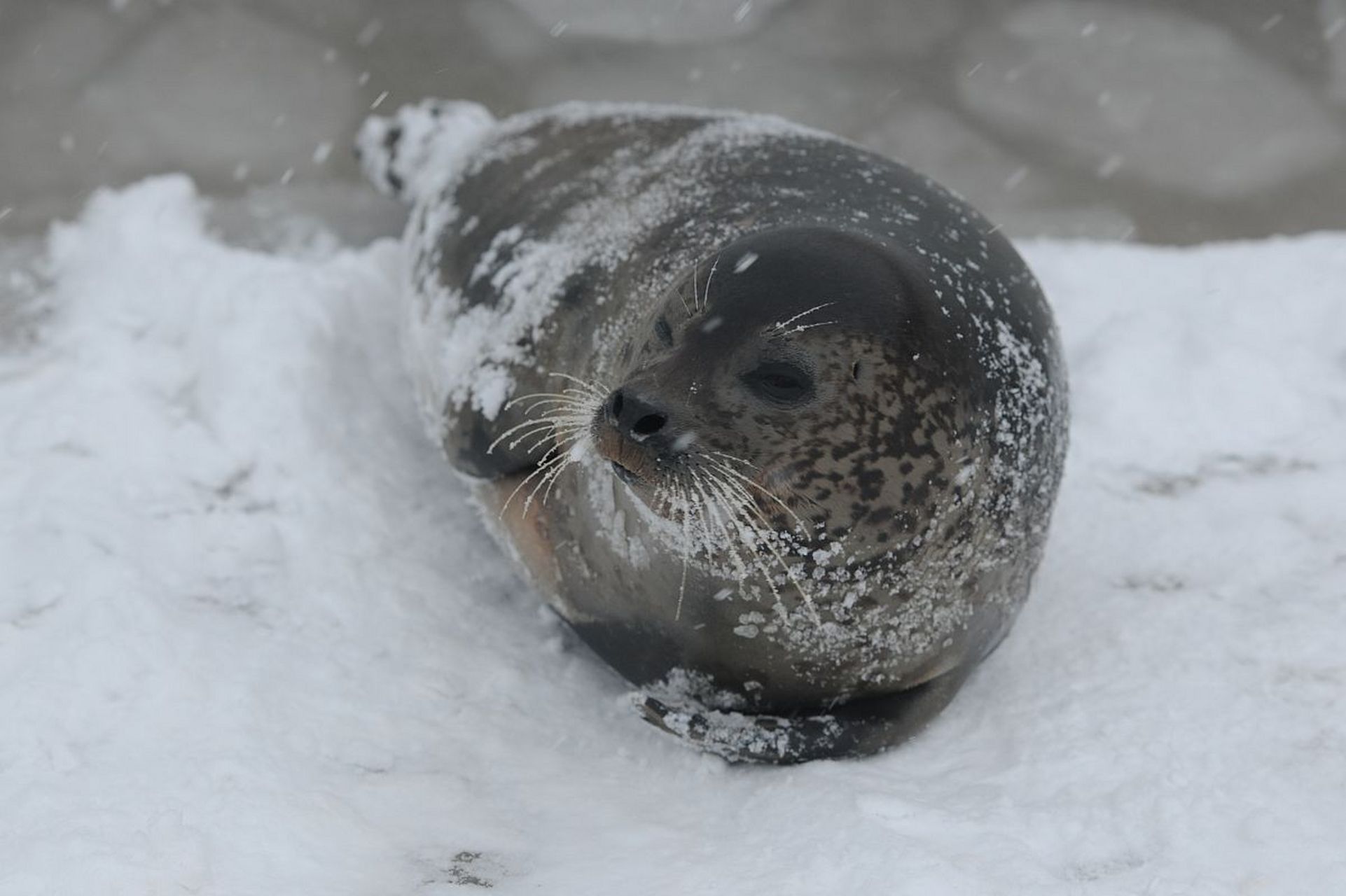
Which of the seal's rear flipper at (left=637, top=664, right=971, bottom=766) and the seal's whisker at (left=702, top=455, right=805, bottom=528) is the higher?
the seal's whisker at (left=702, top=455, right=805, bottom=528)

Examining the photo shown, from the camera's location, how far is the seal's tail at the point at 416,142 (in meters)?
4.18

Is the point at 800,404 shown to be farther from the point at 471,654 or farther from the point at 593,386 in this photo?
the point at 471,654

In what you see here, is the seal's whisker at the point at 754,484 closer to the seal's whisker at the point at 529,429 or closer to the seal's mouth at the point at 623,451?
the seal's mouth at the point at 623,451

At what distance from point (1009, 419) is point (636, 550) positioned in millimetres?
696

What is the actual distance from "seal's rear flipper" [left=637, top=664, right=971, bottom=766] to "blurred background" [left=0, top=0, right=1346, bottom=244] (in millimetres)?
2362

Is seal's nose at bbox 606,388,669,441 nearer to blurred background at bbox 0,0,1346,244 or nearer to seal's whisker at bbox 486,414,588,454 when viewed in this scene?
seal's whisker at bbox 486,414,588,454

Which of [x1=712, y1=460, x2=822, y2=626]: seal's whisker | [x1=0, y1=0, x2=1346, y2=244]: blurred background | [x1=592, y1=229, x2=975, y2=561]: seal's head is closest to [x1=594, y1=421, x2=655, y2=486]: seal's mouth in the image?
[x1=592, y1=229, x2=975, y2=561]: seal's head

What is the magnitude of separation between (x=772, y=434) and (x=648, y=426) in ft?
0.71

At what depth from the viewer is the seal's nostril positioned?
2.10 m

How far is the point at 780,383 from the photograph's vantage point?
2.21m

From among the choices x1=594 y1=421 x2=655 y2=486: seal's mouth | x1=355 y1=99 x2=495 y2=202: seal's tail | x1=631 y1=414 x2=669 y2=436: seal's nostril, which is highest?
x1=631 y1=414 x2=669 y2=436: seal's nostril

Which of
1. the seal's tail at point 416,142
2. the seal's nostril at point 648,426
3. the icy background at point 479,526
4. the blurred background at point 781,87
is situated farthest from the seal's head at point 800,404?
the blurred background at point 781,87

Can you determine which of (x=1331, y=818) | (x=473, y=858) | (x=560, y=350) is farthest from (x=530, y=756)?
(x=1331, y=818)

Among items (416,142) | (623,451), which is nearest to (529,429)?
(623,451)
